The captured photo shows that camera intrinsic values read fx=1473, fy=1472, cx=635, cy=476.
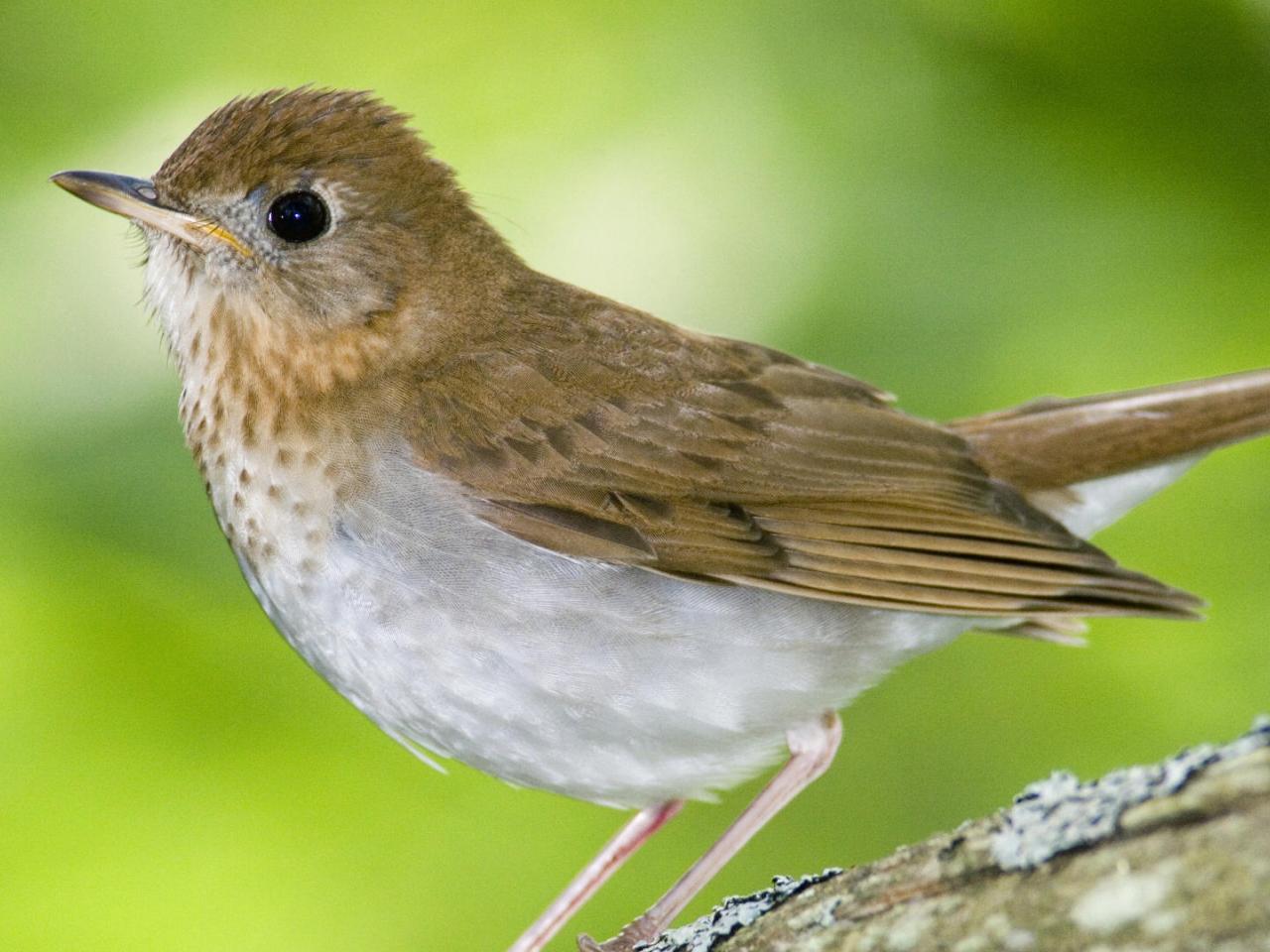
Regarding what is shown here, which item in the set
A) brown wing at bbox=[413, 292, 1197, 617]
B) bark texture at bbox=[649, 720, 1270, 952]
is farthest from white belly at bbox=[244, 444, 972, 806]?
bark texture at bbox=[649, 720, 1270, 952]

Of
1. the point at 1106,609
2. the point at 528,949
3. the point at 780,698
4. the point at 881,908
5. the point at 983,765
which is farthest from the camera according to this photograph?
the point at 983,765

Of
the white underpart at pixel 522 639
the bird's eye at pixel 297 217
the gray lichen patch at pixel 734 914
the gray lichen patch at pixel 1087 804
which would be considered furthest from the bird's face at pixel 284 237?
the gray lichen patch at pixel 1087 804

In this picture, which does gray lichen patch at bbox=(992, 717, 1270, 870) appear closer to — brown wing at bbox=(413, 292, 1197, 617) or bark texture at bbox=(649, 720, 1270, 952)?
bark texture at bbox=(649, 720, 1270, 952)

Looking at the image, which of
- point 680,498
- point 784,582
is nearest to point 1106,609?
point 784,582

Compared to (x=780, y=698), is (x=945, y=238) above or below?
above

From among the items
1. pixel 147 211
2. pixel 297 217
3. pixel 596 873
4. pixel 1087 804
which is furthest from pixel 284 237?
pixel 1087 804

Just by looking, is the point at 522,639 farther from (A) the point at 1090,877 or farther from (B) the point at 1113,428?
(B) the point at 1113,428

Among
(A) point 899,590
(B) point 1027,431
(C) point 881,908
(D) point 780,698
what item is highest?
(B) point 1027,431

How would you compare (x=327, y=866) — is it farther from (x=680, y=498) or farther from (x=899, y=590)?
(x=899, y=590)
